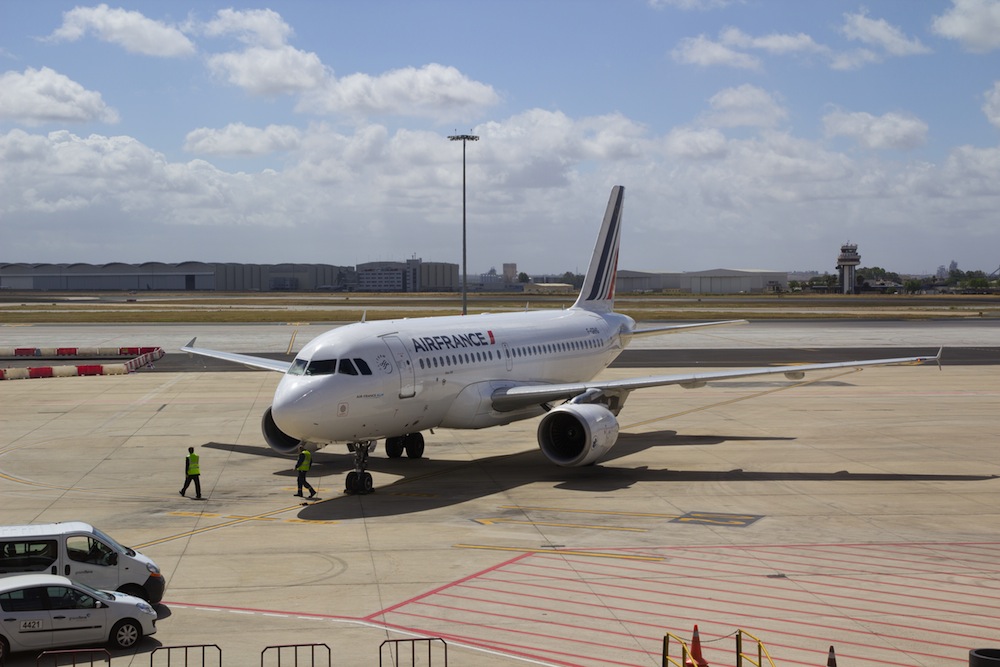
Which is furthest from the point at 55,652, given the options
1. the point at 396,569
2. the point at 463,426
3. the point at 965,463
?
the point at 965,463

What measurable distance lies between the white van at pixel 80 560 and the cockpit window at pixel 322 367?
10.3 meters

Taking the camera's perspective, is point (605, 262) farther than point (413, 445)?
Yes

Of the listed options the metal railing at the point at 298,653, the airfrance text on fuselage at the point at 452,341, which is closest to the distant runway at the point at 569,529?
the metal railing at the point at 298,653

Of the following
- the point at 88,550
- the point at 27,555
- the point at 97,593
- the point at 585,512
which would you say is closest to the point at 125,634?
the point at 97,593

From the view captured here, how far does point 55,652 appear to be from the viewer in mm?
16125

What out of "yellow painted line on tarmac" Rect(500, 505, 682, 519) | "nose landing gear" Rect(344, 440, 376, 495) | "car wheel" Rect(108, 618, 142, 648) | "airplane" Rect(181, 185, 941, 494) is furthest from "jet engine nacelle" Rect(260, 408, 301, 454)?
"car wheel" Rect(108, 618, 142, 648)

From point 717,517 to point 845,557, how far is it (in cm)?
450

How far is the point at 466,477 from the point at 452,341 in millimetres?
4639

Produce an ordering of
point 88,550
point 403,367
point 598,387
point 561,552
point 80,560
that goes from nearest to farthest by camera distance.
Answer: point 80,560 → point 88,550 → point 561,552 → point 403,367 → point 598,387

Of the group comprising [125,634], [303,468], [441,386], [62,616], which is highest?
[441,386]

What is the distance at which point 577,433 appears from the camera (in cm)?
3241

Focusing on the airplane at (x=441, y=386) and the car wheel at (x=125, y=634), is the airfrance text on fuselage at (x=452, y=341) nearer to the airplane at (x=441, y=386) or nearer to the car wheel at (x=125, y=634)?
the airplane at (x=441, y=386)

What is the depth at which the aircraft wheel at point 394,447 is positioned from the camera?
115 feet

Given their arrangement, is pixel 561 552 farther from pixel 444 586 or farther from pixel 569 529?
pixel 444 586
